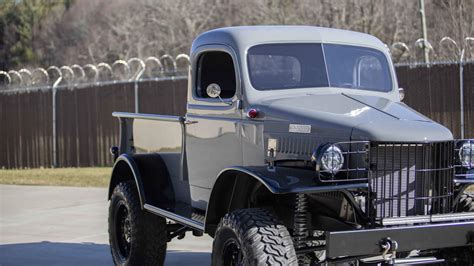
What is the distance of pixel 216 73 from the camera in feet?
22.8

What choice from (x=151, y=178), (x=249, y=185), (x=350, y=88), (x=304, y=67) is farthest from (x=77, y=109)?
(x=249, y=185)

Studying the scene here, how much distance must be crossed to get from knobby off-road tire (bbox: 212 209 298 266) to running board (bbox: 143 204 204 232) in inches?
28.2

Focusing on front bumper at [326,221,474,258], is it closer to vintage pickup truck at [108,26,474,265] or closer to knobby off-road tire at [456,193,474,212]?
vintage pickup truck at [108,26,474,265]

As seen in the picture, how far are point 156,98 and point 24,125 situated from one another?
4469 mm

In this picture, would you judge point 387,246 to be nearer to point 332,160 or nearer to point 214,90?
point 332,160

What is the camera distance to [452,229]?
544 centimetres

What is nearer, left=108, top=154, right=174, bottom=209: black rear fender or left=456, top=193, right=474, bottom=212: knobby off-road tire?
left=456, top=193, right=474, bottom=212: knobby off-road tire

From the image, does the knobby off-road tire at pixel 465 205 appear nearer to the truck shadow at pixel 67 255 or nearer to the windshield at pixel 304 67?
the windshield at pixel 304 67

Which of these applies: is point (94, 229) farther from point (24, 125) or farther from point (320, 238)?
point (24, 125)

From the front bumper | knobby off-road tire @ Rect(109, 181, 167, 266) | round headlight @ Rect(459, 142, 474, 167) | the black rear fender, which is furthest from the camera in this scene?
knobby off-road tire @ Rect(109, 181, 167, 266)

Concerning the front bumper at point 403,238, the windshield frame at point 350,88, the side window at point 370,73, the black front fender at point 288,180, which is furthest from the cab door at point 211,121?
the front bumper at point 403,238

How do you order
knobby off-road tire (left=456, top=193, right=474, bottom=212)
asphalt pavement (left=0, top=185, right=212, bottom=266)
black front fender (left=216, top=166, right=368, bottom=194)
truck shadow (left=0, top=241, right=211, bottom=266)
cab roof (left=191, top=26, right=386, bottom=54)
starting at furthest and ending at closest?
asphalt pavement (left=0, top=185, right=212, bottom=266)
truck shadow (left=0, top=241, right=211, bottom=266)
cab roof (left=191, top=26, right=386, bottom=54)
knobby off-road tire (left=456, top=193, right=474, bottom=212)
black front fender (left=216, top=166, right=368, bottom=194)

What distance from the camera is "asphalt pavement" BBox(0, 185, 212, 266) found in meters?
8.62

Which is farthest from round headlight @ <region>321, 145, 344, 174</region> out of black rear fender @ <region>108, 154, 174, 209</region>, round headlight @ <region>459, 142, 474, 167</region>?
black rear fender @ <region>108, 154, 174, 209</region>
